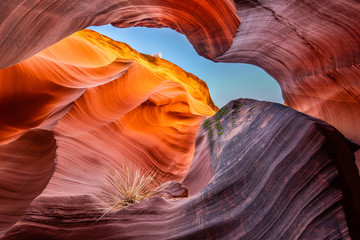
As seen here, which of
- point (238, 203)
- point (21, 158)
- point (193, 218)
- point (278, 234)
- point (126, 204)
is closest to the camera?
point (278, 234)

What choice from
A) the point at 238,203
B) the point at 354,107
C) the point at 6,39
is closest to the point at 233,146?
the point at 238,203

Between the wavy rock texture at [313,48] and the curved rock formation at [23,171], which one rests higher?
the wavy rock texture at [313,48]

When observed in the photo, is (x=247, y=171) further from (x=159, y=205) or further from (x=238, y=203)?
(x=159, y=205)

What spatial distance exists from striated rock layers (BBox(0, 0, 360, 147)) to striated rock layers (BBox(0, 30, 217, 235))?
2180 mm

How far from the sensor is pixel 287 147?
2338 mm

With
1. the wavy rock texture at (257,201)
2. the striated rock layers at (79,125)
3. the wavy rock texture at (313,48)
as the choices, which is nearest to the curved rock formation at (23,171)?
the striated rock layers at (79,125)

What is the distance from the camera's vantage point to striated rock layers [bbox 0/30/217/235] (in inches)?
172

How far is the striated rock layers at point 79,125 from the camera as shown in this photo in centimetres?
437

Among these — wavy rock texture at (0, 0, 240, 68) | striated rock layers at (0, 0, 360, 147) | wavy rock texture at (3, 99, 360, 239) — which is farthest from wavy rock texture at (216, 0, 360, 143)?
wavy rock texture at (3, 99, 360, 239)

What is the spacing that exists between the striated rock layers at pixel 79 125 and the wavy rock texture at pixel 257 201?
709 millimetres

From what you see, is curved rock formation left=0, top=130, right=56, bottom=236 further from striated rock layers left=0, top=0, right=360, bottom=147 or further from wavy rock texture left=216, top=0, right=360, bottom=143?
wavy rock texture left=216, top=0, right=360, bottom=143

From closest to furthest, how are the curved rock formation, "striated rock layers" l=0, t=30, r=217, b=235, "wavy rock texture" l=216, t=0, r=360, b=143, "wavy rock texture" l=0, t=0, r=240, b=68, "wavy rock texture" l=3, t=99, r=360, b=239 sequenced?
"wavy rock texture" l=3, t=99, r=360, b=239 → "wavy rock texture" l=216, t=0, r=360, b=143 → "wavy rock texture" l=0, t=0, r=240, b=68 → the curved rock formation → "striated rock layers" l=0, t=30, r=217, b=235

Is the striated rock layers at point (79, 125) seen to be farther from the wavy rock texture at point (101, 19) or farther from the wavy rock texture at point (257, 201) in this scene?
the wavy rock texture at point (101, 19)

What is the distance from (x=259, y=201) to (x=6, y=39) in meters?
3.80
